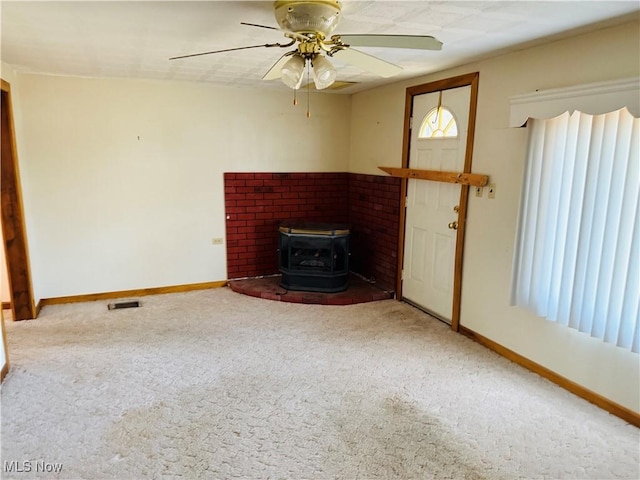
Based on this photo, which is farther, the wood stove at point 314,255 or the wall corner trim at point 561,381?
the wood stove at point 314,255

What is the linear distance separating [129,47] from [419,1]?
6.50 ft

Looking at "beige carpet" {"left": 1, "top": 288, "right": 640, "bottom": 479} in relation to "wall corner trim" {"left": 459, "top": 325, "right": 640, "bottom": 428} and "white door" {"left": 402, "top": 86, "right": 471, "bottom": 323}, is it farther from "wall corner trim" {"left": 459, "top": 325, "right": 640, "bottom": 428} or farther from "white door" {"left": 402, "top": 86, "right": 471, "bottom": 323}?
"white door" {"left": 402, "top": 86, "right": 471, "bottom": 323}

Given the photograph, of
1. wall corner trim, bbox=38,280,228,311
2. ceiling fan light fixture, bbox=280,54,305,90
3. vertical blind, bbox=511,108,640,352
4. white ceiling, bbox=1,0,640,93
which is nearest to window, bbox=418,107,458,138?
white ceiling, bbox=1,0,640,93

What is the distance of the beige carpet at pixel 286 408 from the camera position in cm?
211

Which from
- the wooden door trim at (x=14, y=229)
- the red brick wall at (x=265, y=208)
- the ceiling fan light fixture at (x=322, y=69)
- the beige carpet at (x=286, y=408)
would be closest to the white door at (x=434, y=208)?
the beige carpet at (x=286, y=408)

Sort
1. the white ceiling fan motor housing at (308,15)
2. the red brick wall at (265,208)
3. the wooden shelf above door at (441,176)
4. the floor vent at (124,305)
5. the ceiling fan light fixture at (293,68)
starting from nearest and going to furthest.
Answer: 1. the white ceiling fan motor housing at (308,15)
2. the ceiling fan light fixture at (293,68)
3. the wooden shelf above door at (441,176)
4. the floor vent at (124,305)
5. the red brick wall at (265,208)

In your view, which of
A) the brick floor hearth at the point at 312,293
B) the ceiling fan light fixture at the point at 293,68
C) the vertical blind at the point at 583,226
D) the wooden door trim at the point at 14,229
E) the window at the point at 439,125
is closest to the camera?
the ceiling fan light fixture at the point at 293,68

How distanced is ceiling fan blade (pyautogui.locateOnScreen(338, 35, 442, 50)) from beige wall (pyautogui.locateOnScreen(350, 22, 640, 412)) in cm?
115

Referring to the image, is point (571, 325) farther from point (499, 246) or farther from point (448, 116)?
point (448, 116)

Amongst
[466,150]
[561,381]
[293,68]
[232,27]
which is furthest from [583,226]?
[232,27]

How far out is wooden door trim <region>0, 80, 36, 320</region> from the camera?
3568 mm

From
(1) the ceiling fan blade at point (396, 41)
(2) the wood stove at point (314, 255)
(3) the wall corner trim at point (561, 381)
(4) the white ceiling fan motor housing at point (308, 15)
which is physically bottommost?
(3) the wall corner trim at point (561, 381)

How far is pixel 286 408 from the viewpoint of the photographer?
2.57 metres

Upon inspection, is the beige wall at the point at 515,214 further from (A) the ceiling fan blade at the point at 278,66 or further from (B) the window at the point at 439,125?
(A) the ceiling fan blade at the point at 278,66
